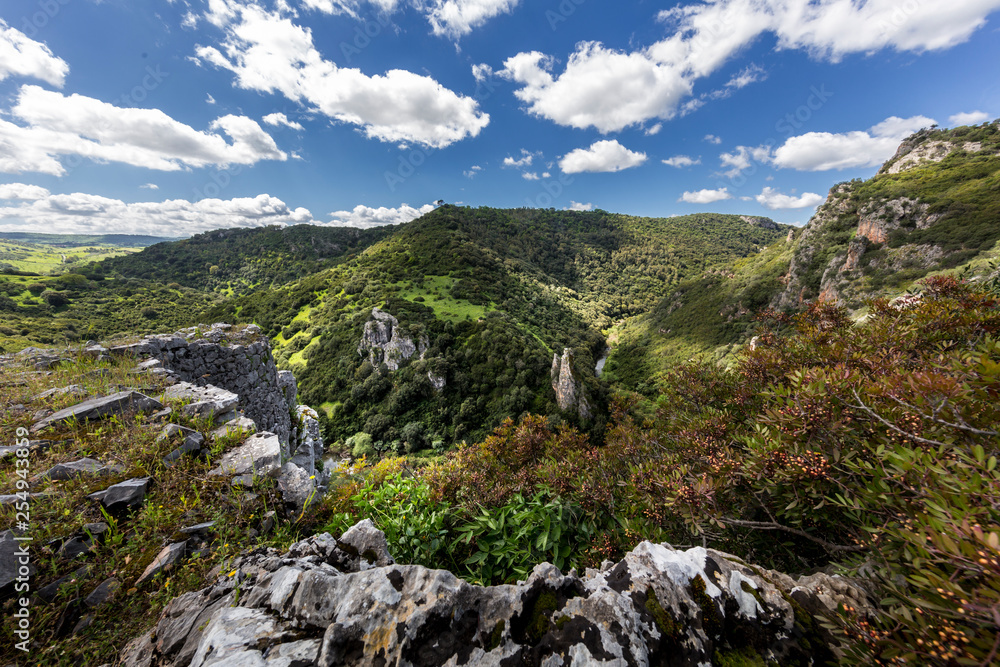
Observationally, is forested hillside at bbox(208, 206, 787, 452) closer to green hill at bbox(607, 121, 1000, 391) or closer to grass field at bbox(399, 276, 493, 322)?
grass field at bbox(399, 276, 493, 322)

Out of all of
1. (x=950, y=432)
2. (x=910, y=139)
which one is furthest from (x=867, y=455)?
(x=910, y=139)

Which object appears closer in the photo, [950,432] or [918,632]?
[918,632]

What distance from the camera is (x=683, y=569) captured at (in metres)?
2.74

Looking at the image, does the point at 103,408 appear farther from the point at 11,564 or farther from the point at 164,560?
the point at 164,560

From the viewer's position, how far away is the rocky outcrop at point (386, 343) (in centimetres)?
5512

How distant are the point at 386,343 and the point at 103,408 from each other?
173 ft

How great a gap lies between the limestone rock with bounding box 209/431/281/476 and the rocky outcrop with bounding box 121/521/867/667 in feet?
6.45

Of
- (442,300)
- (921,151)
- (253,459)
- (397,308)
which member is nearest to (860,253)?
(921,151)

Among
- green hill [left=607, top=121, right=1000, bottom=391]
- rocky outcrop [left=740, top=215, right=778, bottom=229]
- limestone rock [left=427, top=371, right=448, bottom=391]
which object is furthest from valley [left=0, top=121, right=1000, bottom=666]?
rocky outcrop [left=740, top=215, right=778, bottom=229]

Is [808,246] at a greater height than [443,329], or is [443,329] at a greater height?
[808,246]

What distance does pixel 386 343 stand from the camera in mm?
56500

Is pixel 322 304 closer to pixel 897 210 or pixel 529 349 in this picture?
pixel 529 349

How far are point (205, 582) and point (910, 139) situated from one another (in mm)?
165891

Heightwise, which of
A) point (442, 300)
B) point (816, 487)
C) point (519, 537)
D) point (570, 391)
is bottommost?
point (570, 391)
